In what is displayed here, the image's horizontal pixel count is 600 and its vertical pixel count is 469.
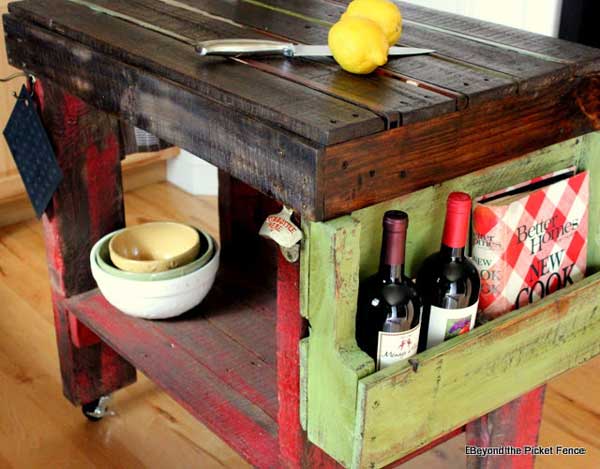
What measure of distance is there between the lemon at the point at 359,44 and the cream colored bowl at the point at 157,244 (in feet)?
1.93

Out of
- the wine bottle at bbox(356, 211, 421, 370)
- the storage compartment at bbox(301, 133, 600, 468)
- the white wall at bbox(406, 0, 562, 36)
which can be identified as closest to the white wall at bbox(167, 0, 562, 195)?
the white wall at bbox(406, 0, 562, 36)

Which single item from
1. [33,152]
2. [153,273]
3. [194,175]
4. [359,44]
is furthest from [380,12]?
[194,175]

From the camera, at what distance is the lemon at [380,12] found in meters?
1.17

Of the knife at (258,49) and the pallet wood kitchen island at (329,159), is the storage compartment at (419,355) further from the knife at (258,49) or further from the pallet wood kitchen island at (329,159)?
the knife at (258,49)

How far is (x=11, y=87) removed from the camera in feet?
8.07

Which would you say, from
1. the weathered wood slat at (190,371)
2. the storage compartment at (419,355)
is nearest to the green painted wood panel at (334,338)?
the storage compartment at (419,355)

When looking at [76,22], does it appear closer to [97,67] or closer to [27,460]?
[97,67]

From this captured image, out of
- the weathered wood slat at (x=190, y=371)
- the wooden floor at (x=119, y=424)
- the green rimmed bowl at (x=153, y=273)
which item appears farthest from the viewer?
the wooden floor at (x=119, y=424)

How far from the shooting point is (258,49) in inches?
47.2

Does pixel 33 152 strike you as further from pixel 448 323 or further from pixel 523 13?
pixel 523 13

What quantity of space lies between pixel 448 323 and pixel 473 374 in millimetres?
72

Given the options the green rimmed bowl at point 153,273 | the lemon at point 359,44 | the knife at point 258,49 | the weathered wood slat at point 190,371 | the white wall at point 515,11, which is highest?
the lemon at point 359,44

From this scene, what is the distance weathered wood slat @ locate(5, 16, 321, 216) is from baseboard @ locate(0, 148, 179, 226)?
3.67 feet

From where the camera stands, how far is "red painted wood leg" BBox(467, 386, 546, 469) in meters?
1.34
